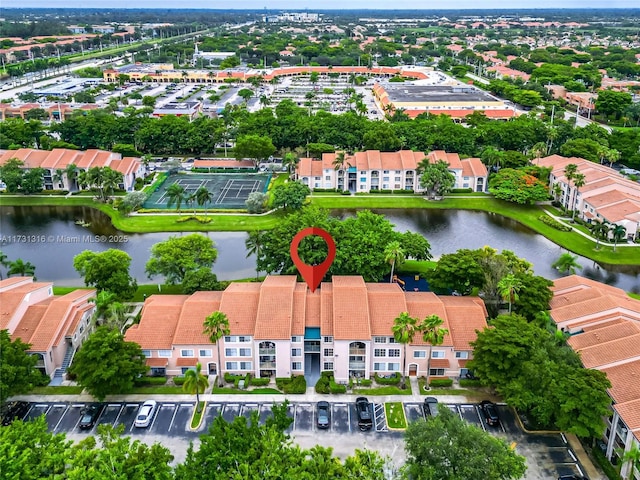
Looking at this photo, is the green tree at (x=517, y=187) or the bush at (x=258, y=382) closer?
the bush at (x=258, y=382)

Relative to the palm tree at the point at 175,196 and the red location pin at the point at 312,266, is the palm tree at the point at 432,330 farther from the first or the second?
the palm tree at the point at 175,196

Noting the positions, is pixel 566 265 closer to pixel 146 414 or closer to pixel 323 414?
pixel 323 414

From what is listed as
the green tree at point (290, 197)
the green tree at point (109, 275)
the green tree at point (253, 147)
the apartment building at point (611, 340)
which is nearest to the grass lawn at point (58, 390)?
the green tree at point (109, 275)

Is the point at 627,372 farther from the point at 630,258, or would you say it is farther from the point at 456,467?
the point at 630,258

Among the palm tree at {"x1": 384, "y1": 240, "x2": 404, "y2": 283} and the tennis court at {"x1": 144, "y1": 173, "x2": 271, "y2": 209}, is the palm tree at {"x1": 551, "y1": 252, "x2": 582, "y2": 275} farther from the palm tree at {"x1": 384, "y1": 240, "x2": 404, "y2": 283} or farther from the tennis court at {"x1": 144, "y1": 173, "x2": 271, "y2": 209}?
the tennis court at {"x1": 144, "y1": 173, "x2": 271, "y2": 209}

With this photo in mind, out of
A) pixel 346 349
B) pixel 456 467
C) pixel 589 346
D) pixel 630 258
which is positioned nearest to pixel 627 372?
pixel 589 346

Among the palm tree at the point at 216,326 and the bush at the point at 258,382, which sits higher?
the palm tree at the point at 216,326
